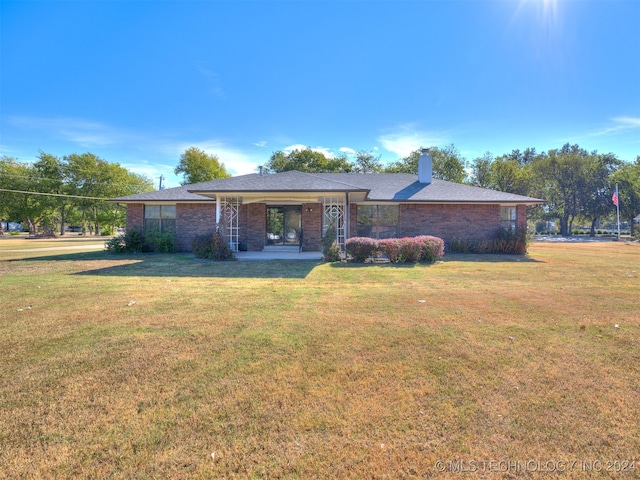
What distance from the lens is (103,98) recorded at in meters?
21.4

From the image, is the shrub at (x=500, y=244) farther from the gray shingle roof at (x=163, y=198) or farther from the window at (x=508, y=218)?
the gray shingle roof at (x=163, y=198)

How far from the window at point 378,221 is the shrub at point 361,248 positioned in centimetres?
430

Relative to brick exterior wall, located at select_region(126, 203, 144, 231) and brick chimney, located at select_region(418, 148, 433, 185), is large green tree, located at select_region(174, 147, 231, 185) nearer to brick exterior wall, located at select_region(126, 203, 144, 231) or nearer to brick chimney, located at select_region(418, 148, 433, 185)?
brick exterior wall, located at select_region(126, 203, 144, 231)

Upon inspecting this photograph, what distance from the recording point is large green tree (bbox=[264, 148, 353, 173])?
122ft

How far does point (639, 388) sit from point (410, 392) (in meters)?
2.19

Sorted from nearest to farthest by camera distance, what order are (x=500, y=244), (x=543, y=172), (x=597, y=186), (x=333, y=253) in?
(x=333, y=253) < (x=500, y=244) < (x=597, y=186) < (x=543, y=172)

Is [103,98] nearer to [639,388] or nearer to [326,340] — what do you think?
[326,340]

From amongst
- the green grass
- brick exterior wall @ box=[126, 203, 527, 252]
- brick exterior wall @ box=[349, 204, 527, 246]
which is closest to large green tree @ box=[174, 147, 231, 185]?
brick exterior wall @ box=[126, 203, 527, 252]

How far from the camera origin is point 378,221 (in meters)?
15.9

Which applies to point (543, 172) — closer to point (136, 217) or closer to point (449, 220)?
point (449, 220)

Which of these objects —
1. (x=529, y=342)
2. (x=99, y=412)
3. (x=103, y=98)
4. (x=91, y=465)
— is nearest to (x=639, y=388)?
(x=529, y=342)

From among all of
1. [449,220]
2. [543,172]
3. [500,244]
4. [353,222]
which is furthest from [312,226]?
[543,172]

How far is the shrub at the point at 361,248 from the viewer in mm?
11523

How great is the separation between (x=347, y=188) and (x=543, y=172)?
49.8 m
